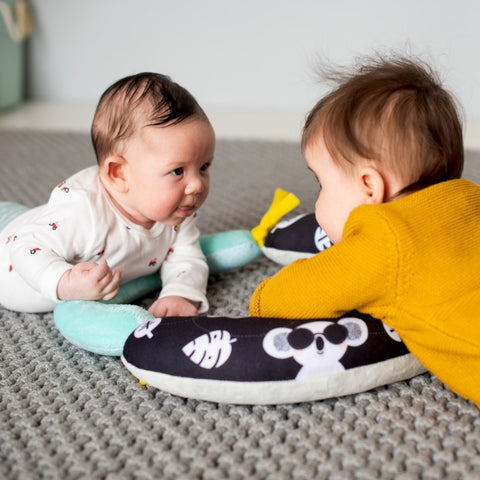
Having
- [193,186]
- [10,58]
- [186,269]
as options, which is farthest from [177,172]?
[10,58]

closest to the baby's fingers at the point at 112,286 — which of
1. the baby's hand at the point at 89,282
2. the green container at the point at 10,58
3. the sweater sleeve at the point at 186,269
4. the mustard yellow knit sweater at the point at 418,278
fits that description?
the baby's hand at the point at 89,282

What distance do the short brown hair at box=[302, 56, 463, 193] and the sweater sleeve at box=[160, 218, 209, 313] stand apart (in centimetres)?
30

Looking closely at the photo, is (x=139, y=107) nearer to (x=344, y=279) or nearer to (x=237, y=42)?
(x=344, y=279)

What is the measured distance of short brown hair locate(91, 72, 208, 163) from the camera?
888mm

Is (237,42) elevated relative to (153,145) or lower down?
lower down

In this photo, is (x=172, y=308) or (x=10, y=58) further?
(x=10, y=58)

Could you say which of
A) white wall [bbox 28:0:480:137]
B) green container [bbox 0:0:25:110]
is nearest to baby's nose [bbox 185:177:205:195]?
white wall [bbox 28:0:480:137]

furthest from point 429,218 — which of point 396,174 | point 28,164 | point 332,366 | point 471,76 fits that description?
point 471,76

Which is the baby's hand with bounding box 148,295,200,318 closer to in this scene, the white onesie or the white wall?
the white onesie

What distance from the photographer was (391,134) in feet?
2.45

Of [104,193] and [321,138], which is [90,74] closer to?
[104,193]

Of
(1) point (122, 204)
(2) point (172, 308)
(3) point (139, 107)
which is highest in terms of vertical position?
(3) point (139, 107)

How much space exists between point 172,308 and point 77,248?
154 millimetres

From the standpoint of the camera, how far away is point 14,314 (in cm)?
95
